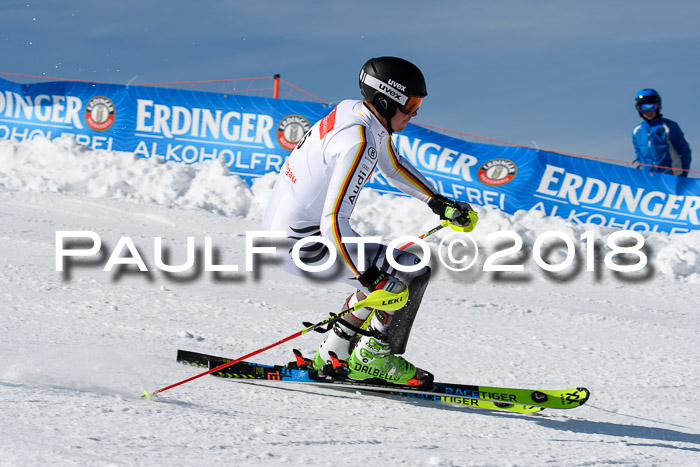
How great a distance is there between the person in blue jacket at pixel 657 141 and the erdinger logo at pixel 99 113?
8.00 metres

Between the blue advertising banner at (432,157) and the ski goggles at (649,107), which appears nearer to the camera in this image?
the ski goggles at (649,107)

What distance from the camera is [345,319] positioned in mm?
4184

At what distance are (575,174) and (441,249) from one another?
3116 millimetres

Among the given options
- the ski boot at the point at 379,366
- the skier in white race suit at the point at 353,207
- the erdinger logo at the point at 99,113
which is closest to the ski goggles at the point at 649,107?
the skier in white race suit at the point at 353,207

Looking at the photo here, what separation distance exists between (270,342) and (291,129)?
6.09 meters

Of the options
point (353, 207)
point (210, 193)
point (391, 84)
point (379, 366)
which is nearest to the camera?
point (353, 207)

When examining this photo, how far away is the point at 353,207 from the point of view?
11.1 feet

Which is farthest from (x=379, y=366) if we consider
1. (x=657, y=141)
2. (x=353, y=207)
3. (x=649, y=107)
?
(x=657, y=141)

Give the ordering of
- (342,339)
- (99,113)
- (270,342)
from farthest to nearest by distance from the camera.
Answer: (99,113), (270,342), (342,339)

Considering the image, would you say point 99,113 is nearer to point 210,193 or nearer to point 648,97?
point 210,193

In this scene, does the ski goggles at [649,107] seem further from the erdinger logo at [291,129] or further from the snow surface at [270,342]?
the erdinger logo at [291,129]

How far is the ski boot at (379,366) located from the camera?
13.0ft

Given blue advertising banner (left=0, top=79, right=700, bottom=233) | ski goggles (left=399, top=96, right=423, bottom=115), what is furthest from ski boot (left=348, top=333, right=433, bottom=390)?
blue advertising banner (left=0, top=79, right=700, bottom=233)

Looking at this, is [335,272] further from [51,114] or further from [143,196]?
[51,114]
